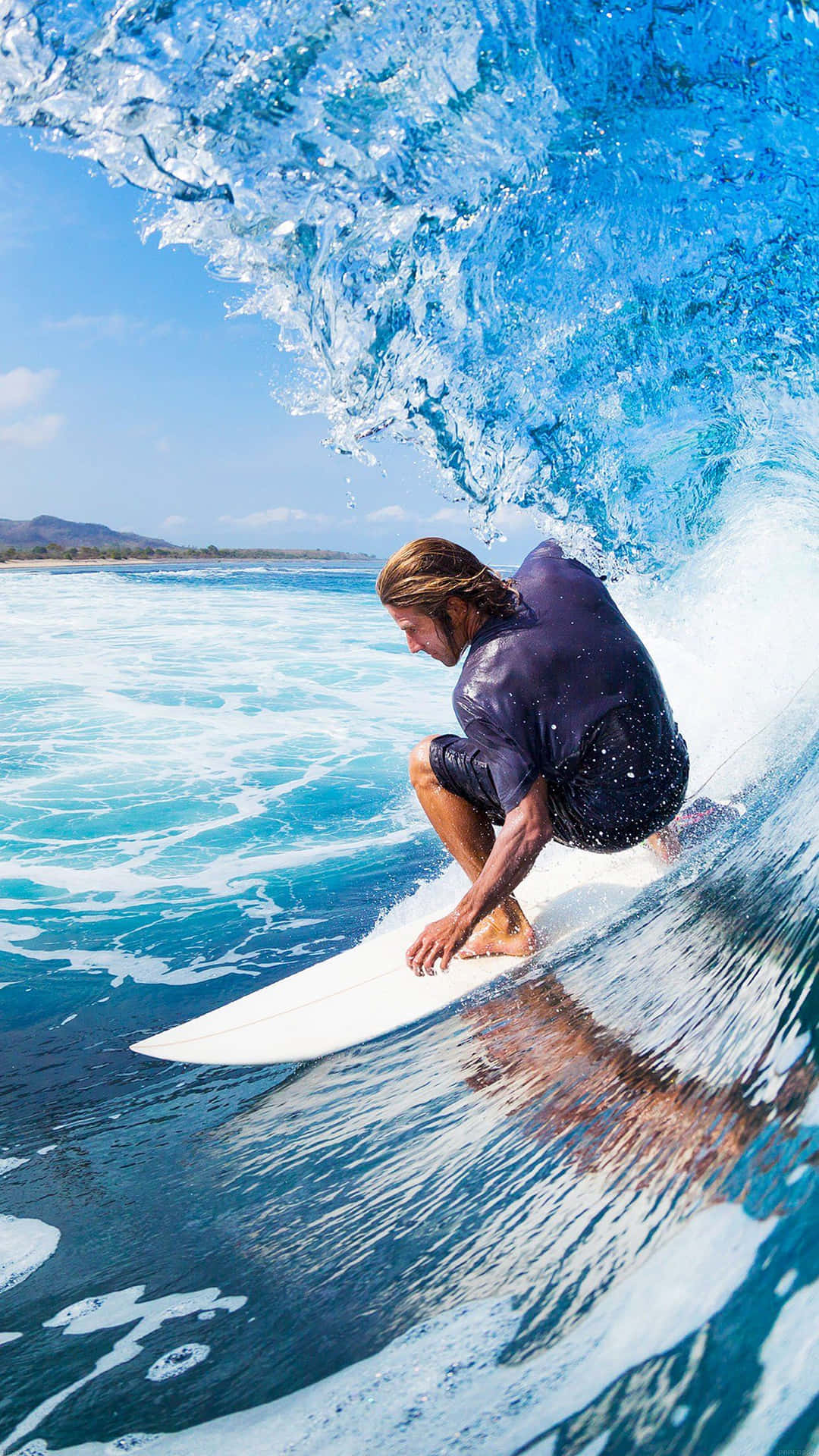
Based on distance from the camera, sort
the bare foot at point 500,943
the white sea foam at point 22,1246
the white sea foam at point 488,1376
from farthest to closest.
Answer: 1. the bare foot at point 500,943
2. the white sea foam at point 22,1246
3. the white sea foam at point 488,1376

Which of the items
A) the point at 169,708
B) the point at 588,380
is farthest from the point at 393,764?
the point at 588,380

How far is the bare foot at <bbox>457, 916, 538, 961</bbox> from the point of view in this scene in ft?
8.89

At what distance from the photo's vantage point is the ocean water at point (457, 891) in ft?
3.81

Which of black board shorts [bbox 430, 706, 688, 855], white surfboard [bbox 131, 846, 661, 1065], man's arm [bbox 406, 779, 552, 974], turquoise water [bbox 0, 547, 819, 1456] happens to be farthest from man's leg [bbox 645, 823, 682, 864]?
man's arm [bbox 406, 779, 552, 974]

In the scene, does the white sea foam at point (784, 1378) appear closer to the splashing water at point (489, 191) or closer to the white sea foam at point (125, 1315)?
the white sea foam at point (125, 1315)

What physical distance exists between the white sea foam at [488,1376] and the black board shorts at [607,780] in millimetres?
1379

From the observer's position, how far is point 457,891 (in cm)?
386

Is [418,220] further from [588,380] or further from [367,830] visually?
[367,830]

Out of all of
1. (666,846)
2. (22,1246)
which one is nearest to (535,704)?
(666,846)

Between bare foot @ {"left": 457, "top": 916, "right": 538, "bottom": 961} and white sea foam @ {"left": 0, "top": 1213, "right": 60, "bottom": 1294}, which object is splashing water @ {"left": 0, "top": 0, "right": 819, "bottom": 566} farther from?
white sea foam @ {"left": 0, "top": 1213, "right": 60, "bottom": 1294}

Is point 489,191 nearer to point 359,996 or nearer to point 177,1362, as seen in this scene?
point 359,996

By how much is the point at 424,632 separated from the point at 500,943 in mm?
1028

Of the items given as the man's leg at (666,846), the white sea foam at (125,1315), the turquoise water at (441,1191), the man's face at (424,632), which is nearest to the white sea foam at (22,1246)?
the turquoise water at (441,1191)

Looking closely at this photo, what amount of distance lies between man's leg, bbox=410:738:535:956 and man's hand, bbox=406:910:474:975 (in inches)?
20.1
